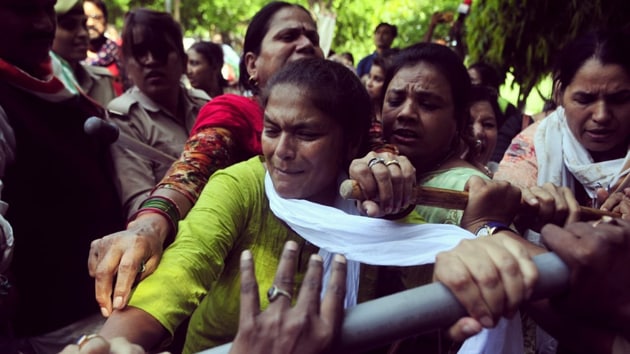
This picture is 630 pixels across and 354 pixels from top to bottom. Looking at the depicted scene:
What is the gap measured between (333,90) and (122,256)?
A: 829 mm

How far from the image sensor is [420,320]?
85 centimetres

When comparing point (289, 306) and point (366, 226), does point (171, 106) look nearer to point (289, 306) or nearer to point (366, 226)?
point (366, 226)

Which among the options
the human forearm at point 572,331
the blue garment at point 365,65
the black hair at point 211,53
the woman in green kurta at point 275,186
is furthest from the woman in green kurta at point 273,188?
the blue garment at point 365,65

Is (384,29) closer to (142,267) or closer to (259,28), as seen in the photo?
(259,28)

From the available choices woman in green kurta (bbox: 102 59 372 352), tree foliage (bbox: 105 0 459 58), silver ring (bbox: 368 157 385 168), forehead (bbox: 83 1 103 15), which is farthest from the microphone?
tree foliage (bbox: 105 0 459 58)

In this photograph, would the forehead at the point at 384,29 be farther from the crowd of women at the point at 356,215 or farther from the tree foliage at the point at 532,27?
the crowd of women at the point at 356,215

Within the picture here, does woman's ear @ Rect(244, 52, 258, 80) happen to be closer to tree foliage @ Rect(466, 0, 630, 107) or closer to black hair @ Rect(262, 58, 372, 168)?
black hair @ Rect(262, 58, 372, 168)

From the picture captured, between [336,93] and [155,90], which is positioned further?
[155,90]

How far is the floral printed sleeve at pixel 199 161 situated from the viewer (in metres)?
1.80

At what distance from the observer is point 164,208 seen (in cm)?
164

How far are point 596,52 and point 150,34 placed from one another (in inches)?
90.8

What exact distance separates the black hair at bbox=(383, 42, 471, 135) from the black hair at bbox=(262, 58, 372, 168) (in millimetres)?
391

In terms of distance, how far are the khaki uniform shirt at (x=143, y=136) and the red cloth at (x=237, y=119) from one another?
0.55 m

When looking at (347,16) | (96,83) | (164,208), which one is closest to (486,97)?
(96,83)
